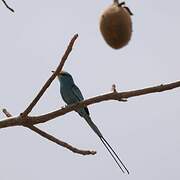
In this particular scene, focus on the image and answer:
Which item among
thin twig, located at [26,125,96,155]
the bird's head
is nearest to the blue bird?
the bird's head

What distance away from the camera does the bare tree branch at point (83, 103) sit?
2.31 m

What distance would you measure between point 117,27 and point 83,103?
0.51m

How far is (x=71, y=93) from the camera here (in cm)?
654

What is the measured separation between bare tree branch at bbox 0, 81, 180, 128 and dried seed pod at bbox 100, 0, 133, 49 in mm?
251

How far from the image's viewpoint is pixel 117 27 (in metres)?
2.19

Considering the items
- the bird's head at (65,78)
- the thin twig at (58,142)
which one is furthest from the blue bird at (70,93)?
the thin twig at (58,142)

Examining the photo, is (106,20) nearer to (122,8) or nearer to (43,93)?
(122,8)

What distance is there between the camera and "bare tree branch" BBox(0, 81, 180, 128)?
2.31 metres

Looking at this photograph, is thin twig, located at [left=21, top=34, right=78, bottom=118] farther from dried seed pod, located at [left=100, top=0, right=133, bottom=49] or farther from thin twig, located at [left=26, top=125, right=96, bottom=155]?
dried seed pod, located at [left=100, top=0, right=133, bottom=49]

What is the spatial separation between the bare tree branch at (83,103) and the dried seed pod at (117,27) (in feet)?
0.82

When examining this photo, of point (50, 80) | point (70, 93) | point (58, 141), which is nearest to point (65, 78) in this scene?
point (70, 93)

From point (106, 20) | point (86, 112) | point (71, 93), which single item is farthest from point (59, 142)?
point (71, 93)

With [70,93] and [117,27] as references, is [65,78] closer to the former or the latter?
[70,93]

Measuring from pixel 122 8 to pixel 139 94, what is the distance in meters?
0.36
